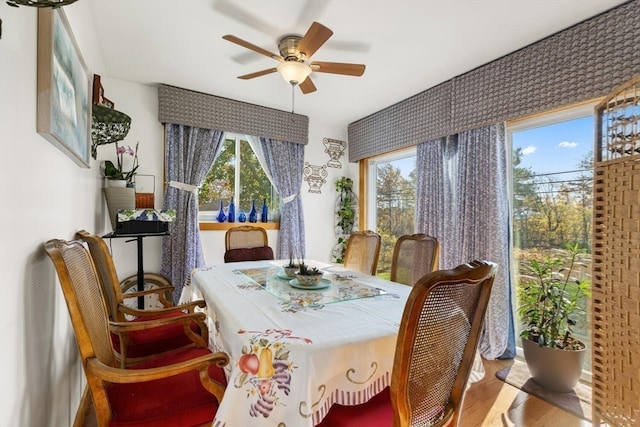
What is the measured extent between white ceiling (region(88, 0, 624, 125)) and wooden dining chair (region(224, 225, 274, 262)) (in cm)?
147

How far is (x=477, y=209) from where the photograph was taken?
2.67 m

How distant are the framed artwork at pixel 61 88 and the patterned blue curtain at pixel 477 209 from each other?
112 inches

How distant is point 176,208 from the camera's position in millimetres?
3150

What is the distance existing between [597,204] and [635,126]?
0.40m

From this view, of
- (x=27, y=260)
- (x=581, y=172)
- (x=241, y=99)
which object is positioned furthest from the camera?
(x=241, y=99)

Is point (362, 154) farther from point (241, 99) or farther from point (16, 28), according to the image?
point (16, 28)

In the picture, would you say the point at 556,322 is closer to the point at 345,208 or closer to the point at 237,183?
the point at 345,208

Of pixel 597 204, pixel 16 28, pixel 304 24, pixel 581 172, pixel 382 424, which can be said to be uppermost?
pixel 304 24

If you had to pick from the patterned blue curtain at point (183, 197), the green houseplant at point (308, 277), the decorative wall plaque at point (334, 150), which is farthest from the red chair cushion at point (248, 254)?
the decorative wall plaque at point (334, 150)

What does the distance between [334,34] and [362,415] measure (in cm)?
231

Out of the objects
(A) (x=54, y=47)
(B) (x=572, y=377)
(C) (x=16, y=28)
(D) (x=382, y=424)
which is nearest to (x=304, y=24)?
(A) (x=54, y=47)

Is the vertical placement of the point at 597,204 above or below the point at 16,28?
below

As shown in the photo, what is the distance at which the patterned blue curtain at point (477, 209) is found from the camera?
2.52 m

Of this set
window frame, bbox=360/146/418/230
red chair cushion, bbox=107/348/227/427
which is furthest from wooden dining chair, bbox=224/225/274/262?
window frame, bbox=360/146/418/230
